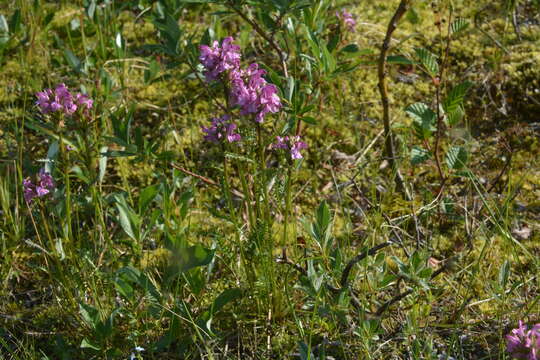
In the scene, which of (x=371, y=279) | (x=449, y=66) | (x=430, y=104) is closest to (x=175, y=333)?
(x=371, y=279)

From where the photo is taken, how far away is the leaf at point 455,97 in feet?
7.17

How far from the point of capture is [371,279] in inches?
75.4

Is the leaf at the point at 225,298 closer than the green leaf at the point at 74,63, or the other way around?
the leaf at the point at 225,298

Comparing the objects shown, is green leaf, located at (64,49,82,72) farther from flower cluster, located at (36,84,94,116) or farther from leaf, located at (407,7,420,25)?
leaf, located at (407,7,420,25)

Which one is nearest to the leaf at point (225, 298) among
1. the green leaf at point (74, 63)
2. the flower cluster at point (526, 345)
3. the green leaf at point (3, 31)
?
the flower cluster at point (526, 345)

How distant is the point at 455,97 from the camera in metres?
2.23

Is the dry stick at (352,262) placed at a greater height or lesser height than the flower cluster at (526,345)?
lesser

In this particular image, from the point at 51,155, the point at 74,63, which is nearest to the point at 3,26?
the point at 74,63

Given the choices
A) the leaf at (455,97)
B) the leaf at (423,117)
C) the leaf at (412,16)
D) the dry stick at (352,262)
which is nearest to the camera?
the dry stick at (352,262)

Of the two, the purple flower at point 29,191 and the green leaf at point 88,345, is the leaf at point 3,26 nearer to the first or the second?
the purple flower at point 29,191

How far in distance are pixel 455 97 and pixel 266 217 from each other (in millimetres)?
840

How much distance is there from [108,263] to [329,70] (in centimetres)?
100

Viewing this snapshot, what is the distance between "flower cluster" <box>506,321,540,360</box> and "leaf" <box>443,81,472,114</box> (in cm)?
97

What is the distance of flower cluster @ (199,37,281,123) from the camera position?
1.68 meters
